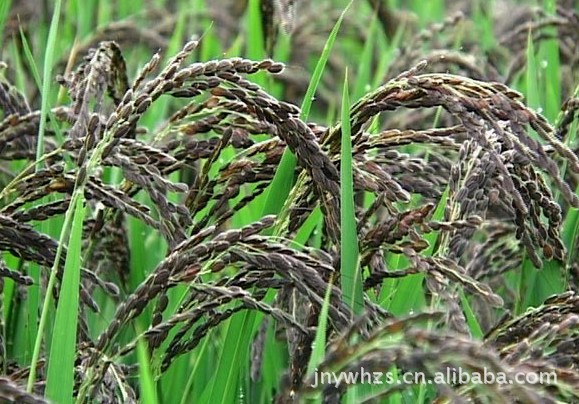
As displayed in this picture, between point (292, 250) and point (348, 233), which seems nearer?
point (292, 250)

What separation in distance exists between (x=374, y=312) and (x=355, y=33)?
3822 millimetres

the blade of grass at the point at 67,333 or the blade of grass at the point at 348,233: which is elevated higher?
the blade of grass at the point at 348,233

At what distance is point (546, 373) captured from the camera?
1.27 meters

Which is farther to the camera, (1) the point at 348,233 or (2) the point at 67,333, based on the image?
(1) the point at 348,233

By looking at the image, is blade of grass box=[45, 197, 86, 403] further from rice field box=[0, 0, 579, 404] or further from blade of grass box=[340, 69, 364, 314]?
blade of grass box=[340, 69, 364, 314]

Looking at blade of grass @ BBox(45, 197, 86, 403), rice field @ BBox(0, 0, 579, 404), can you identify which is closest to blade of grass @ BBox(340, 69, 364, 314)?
rice field @ BBox(0, 0, 579, 404)

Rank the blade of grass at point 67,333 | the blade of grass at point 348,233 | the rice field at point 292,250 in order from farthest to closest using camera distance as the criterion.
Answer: the blade of grass at point 348,233
the blade of grass at point 67,333
the rice field at point 292,250

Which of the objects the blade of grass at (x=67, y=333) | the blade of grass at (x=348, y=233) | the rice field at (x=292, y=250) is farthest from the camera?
the blade of grass at (x=348, y=233)

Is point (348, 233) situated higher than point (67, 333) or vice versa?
point (348, 233)

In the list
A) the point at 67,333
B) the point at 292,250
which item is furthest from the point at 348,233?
the point at 67,333

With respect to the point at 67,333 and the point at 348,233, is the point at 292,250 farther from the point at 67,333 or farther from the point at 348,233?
the point at 67,333

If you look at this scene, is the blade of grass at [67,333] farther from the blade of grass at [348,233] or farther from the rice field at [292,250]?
the blade of grass at [348,233]

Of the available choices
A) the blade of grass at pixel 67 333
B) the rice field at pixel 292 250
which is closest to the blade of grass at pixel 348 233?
the rice field at pixel 292 250

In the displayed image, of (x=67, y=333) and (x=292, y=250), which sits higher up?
(x=292, y=250)
